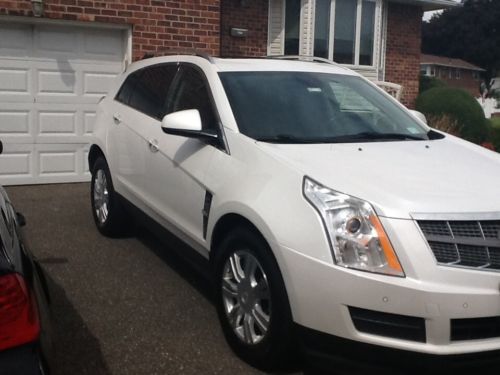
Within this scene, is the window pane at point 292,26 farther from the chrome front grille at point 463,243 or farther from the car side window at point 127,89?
the chrome front grille at point 463,243

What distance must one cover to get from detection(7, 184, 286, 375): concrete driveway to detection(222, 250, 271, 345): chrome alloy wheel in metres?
0.23

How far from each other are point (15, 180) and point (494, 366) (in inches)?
300

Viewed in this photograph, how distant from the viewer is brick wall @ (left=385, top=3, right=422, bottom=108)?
14.2m

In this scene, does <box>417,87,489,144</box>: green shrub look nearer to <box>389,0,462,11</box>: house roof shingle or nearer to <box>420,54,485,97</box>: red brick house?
<box>389,0,462,11</box>: house roof shingle

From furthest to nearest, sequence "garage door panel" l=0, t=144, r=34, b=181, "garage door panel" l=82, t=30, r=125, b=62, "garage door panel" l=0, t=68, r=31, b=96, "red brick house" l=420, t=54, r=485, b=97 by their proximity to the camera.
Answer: "red brick house" l=420, t=54, r=485, b=97 < "garage door panel" l=82, t=30, r=125, b=62 < "garage door panel" l=0, t=144, r=34, b=181 < "garage door panel" l=0, t=68, r=31, b=96

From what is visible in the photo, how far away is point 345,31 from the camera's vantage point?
13.5m

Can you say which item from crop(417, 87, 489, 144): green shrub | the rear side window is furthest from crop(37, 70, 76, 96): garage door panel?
crop(417, 87, 489, 144): green shrub

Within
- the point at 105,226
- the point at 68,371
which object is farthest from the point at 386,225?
the point at 105,226

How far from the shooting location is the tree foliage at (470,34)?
59781mm

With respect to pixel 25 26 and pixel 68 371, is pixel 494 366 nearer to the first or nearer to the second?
pixel 68 371

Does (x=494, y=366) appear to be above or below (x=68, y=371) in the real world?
above

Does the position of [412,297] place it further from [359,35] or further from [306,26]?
[359,35]

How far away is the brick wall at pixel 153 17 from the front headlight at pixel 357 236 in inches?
266

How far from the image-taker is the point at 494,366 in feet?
10.1
